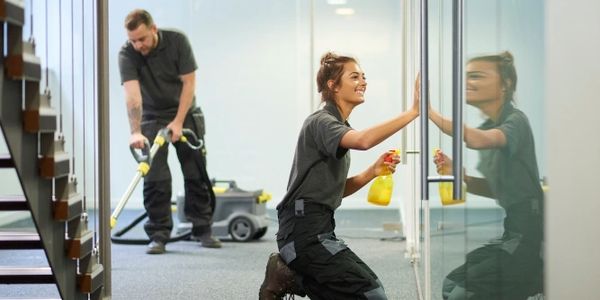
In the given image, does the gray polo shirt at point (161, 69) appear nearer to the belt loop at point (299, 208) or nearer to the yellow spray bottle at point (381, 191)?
the yellow spray bottle at point (381, 191)

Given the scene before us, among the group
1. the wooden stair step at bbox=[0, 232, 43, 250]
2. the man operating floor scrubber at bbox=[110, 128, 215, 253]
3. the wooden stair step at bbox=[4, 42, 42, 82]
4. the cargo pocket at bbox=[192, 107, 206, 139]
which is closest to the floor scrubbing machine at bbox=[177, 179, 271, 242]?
the man operating floor scrubber at bbox=[110, 128, 215, 253]

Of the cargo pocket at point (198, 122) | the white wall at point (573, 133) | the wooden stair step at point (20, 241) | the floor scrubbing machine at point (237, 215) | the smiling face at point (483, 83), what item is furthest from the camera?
the floor scrubbing machine at point (237, 215)

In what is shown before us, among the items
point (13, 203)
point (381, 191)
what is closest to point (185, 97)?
point (381, 191)

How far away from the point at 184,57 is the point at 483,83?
4434 millimetres

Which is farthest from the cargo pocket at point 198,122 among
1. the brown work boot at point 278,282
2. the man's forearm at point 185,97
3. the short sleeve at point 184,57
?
the brown work boot at point 278,282

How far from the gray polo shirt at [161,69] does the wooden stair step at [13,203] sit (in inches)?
134

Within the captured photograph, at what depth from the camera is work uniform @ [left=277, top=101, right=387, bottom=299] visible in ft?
11.1

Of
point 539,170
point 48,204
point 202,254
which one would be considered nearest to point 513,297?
point 539,170

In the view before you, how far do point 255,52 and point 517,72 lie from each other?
5940 millimetres

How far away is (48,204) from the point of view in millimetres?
3184

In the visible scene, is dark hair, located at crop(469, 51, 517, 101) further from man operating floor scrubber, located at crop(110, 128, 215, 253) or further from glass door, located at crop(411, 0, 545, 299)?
man operating floor scrubber, located at crop(110, 128, 215, 253)

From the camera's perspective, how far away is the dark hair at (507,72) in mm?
2109

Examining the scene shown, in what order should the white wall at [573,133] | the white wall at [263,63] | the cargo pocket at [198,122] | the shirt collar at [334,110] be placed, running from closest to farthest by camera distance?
the white wall at [573,133], the shirt collar at [334,110], the cargo pocket at [198,122], the white wall at [263,63]

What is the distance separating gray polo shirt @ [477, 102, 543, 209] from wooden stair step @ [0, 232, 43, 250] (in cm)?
164
